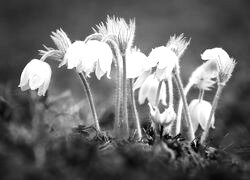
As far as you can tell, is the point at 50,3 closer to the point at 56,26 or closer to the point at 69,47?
the point at 56,26

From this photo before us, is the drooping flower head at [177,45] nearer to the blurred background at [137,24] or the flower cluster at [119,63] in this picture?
the flower cluster at [119,63]

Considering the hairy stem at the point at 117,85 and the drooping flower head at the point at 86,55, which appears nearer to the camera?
the drooping flower head at the point at 86,55

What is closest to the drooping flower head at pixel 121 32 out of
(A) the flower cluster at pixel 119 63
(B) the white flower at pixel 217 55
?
(A) the flower cluster at pixel 119 63

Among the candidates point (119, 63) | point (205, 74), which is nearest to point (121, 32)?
point (119, 63)

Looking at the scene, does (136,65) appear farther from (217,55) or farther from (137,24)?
(137,24)

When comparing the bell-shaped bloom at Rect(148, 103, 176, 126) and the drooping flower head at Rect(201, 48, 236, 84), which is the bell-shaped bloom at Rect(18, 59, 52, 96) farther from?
the drooping flower head at Rect(201, 48, 236, 84)
